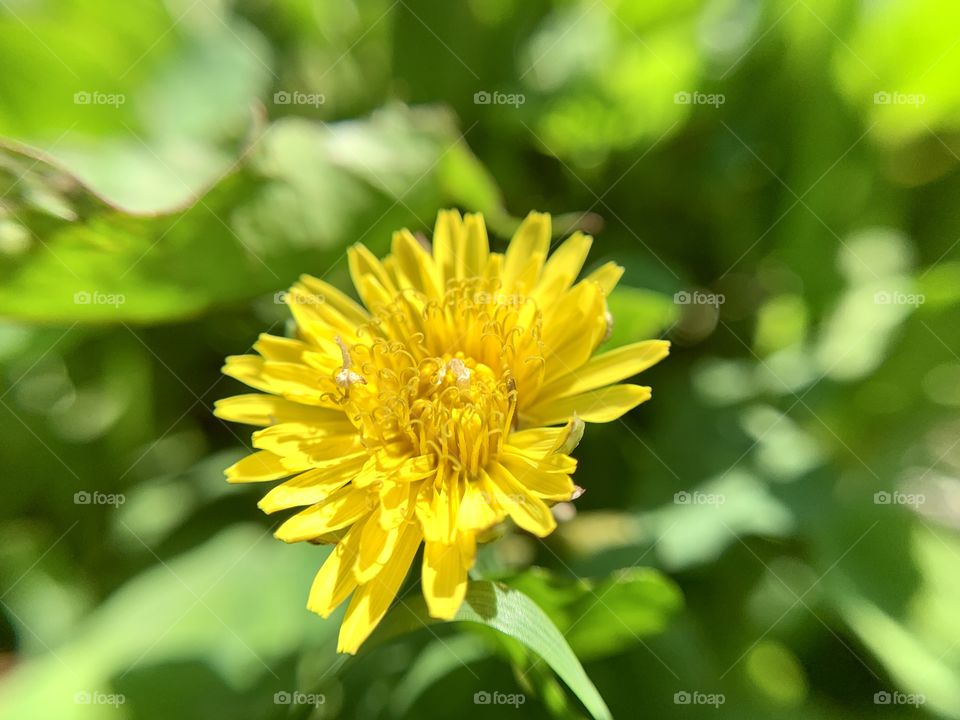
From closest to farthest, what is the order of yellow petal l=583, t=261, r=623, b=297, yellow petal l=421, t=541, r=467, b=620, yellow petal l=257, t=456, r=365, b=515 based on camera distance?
yellow petal l=421, t=541, r=467, b=620, yellow petal l=257, t=456, r=365, b=515, yellow petal l=583, t=261, r=623, b=297

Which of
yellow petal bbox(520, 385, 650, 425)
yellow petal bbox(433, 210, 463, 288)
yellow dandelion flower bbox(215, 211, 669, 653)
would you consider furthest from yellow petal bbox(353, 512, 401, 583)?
yellow petal bbox(433, 210, 463, 288)

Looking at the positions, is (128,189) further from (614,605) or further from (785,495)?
(785,495)

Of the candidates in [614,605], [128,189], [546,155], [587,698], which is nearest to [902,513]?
[614,605]

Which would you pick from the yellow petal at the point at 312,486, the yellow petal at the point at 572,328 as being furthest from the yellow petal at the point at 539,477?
the yellow petal at the point at 312,486

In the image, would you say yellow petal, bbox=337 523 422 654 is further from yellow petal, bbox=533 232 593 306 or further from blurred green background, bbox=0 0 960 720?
yellow petal, bbox=533 232 593 306

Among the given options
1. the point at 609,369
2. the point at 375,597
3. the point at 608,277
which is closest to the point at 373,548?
the point at 375,597

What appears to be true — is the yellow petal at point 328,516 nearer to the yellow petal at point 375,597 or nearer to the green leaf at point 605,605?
the yellow petal at point 375,597

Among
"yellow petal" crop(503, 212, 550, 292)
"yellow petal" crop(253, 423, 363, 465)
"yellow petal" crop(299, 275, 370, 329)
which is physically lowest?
"yellow petal" crop(253, 423, 363, 465)
